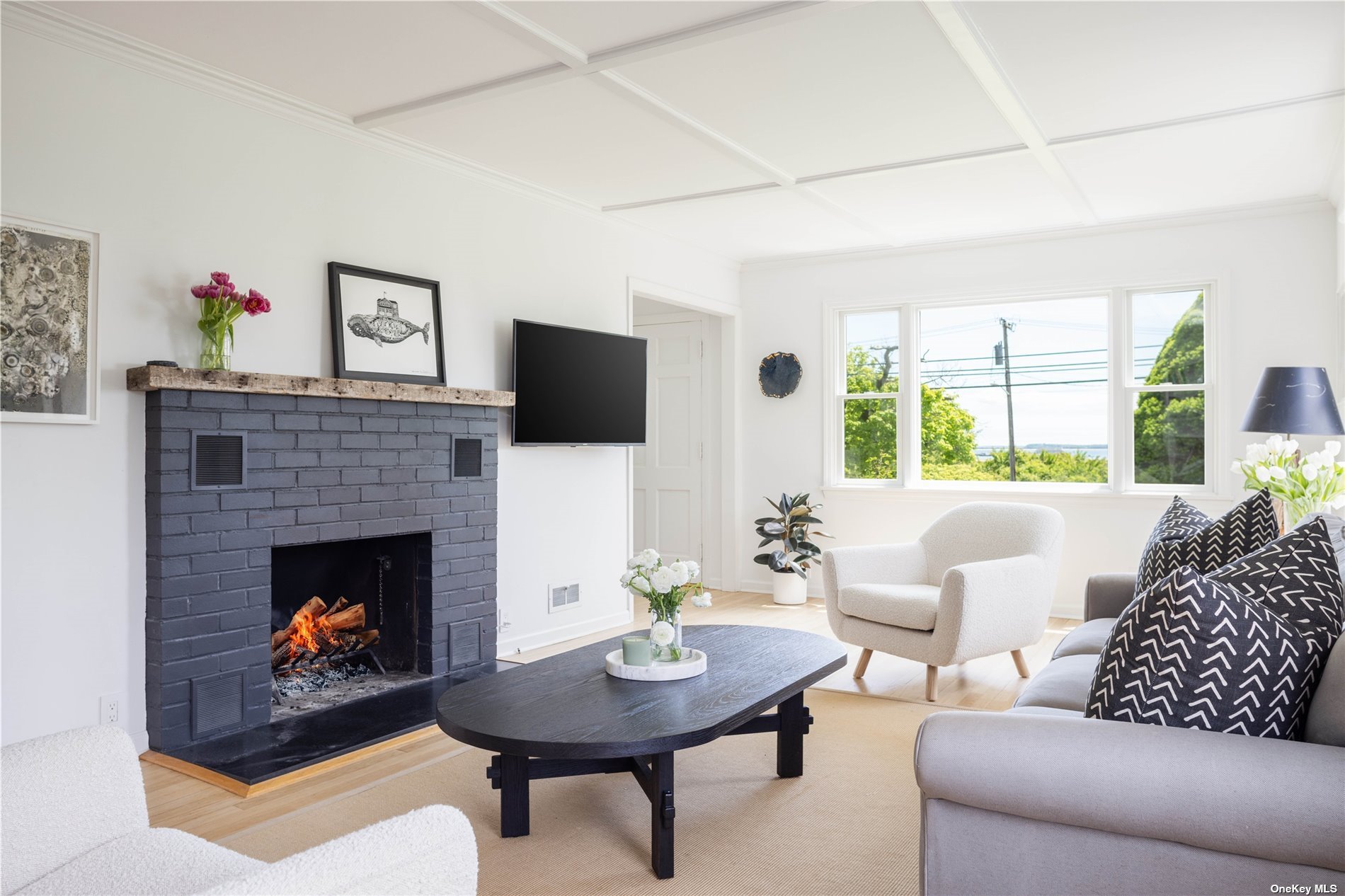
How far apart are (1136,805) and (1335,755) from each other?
0.95 feet

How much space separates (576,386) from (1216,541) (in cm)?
309

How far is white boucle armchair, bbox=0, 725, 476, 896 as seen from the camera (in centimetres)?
106

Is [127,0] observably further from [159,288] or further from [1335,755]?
A: [1335,755]

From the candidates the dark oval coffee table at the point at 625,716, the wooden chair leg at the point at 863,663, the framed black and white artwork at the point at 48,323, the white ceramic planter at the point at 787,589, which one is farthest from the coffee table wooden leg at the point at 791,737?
the white ceramic planter at the point at 787,589

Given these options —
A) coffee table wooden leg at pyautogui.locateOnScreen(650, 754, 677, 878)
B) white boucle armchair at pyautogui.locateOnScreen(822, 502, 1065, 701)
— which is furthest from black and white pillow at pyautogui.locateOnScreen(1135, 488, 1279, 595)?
coffee table wooden leg at pyautogui.locateOnScreen(650, 754, 677, 878)

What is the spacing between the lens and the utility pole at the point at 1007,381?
5.76 meters

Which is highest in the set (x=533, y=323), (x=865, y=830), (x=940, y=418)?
(x=533, y=323)

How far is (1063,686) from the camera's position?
92.9 inches

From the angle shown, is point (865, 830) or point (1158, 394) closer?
point (865, 830)

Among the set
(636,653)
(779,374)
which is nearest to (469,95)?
(636,653)

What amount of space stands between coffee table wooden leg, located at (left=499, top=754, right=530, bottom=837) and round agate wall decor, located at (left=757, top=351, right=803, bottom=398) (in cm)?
425

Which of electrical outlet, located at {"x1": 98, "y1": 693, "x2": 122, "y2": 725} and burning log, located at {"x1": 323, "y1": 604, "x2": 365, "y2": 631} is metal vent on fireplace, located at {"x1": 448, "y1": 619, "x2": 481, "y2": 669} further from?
electrical outlet, located at {"x1": 98, "y1": 693, "x2": 122, "y2": 725}

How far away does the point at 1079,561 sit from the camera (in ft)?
17.8

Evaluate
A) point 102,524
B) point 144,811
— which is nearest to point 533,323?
point 102,524
